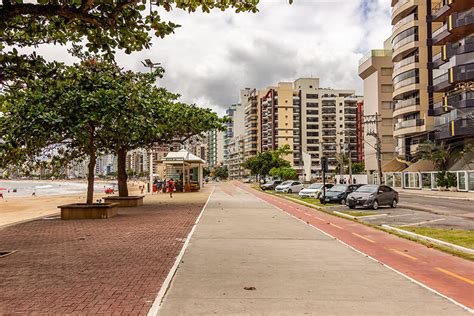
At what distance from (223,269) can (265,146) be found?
141955 millimetres

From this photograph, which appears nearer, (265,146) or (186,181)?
(186,181)

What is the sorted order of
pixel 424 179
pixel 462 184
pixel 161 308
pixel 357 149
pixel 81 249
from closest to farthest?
pixel 161 308, pixel 81 249, pixel 462 184, pixel 424 179, pixel 357 149

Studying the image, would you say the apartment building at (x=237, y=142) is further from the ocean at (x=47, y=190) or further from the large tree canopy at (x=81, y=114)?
the large tree canopy at (x=81, y=114)

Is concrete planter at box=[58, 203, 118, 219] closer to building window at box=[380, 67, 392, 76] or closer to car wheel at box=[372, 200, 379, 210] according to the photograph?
car wheel at box=[372, 200, 379, 210]

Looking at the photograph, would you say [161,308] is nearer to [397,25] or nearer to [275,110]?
[397,25]

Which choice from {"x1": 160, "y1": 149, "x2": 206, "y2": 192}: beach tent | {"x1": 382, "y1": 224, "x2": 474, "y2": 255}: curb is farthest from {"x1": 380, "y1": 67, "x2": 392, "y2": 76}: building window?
{"x1": 382, "y1": 224, "x2": 474, "y2": 255}: curb

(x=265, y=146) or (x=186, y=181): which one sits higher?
(x=265, y=146)

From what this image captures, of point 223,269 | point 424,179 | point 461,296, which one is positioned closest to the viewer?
point 461,296

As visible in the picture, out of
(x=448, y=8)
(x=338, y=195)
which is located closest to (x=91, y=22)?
(x=338, y=195)

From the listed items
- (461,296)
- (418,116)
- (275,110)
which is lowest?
(461,296)

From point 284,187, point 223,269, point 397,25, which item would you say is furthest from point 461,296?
point 397,25

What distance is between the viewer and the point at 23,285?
727 centimetres

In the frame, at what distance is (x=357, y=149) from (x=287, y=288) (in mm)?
140684

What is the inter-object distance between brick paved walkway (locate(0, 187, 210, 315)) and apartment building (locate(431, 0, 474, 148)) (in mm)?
40757
